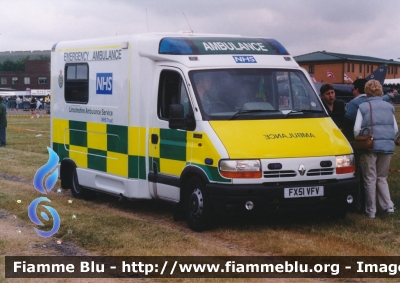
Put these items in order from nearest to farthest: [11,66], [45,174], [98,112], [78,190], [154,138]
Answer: [45,174] → [154,138] → [98,112] → [78,190] → [11,66]

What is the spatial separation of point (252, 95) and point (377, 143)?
1.71 metres

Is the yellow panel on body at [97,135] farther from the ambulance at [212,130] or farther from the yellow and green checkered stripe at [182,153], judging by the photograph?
the yellow and green checkered stripe at [182,153]

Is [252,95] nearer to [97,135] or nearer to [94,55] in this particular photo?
[97,135]

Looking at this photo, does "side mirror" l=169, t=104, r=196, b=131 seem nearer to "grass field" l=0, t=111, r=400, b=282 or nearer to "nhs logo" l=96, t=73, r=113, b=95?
"grass field" l=0, t=111, r=400, b=282

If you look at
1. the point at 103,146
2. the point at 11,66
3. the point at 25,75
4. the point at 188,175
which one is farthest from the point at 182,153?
the point at 11,66

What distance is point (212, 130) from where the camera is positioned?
29.1 feet

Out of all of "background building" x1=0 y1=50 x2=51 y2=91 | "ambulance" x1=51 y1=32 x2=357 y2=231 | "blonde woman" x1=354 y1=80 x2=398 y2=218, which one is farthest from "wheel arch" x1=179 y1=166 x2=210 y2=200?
"background building" x1=0 y1=50 x2=51 y2=91

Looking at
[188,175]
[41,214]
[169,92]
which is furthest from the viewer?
[169,92]

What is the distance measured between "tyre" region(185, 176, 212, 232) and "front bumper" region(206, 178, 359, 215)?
0.56ft

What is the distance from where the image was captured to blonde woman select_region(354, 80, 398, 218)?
31.9 ft

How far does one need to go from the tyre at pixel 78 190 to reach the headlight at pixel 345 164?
4.57 meters

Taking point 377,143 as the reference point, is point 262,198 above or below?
below

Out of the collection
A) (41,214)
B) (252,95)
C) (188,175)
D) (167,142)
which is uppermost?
(252,95)

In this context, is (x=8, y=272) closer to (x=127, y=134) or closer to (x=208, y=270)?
(x=208, y=270)
